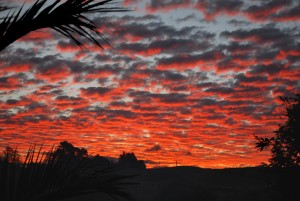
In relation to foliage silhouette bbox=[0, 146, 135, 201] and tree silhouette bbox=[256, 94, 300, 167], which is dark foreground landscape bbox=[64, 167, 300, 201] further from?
foliage silhouette bbox=[0, 146, 135, 201]

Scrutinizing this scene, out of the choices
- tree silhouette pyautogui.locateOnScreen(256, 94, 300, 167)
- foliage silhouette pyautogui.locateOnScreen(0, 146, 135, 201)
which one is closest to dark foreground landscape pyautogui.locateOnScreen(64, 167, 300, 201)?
tree silhouette pyautogui.locateOnScreen(256, 94, 300, 167)

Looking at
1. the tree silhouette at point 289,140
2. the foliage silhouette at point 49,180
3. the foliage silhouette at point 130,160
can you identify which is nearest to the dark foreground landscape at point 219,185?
the tree silhouette at point 289,140

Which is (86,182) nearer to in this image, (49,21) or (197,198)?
(49,21)

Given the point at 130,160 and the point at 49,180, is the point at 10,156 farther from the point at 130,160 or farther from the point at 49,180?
the point at 130,160

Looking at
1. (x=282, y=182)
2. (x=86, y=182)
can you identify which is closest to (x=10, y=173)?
(x=86, y=182)

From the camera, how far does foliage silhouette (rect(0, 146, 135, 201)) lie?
3.66 meters

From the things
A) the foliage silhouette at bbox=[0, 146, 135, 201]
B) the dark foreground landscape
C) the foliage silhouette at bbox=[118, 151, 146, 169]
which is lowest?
the foliage silhouette at bbox=[0, 146, 135, 201]

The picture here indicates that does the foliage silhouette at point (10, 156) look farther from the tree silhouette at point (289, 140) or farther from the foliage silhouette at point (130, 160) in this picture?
the foliage silhouette at point (130, 160)

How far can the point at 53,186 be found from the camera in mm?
3887

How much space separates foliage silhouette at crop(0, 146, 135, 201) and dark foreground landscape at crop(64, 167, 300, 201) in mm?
28852

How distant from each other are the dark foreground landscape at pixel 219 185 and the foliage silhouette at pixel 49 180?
1136 inches

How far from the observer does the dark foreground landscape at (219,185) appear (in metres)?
31.2

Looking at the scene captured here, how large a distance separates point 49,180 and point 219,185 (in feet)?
302

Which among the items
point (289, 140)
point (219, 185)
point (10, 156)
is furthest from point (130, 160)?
point (10, 156)
